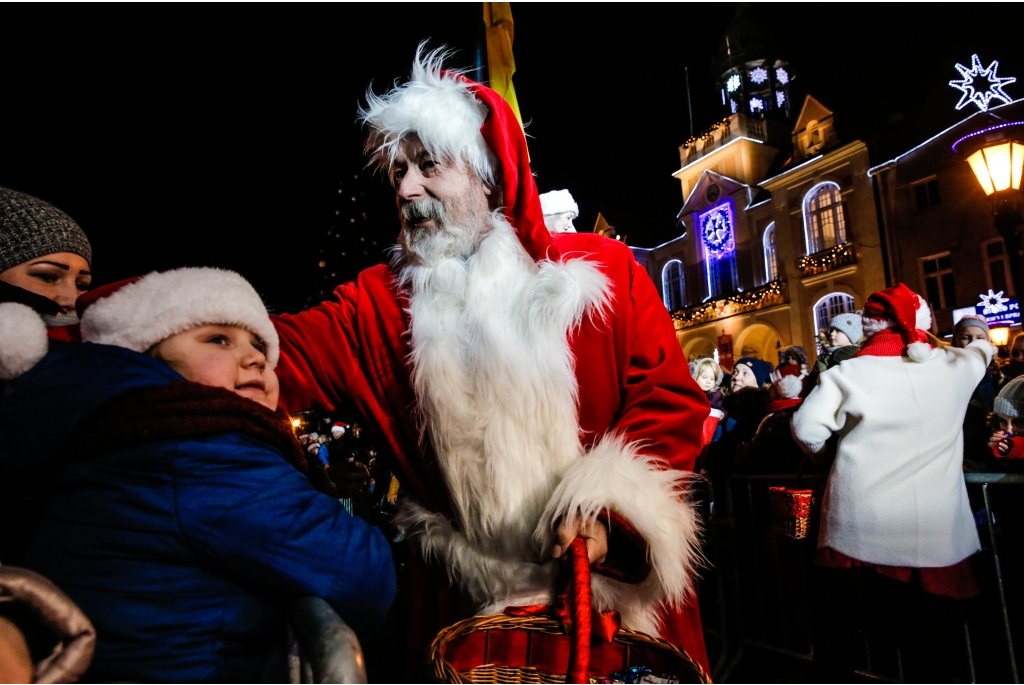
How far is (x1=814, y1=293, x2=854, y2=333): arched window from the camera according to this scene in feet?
69.1

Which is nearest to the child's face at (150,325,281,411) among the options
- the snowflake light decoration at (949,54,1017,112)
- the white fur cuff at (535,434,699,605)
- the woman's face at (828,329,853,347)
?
the white fur cuff at (535,434,699,605)

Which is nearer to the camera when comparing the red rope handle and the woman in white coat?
the red rope handle

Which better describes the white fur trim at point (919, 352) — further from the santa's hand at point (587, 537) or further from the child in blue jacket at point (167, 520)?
the child in blue jacket at point (167, 520)

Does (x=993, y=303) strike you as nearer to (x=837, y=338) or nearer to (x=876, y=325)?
(x=837, y=338)

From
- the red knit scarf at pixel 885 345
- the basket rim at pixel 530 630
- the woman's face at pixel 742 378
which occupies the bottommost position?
the basket rim at pixel 530 630

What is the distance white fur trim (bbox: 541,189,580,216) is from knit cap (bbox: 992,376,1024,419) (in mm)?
2856

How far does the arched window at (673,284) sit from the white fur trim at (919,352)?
2607 centimetres

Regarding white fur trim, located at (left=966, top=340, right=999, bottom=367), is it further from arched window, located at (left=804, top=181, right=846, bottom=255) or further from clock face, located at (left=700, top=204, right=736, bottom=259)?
clock face, located at (left=700, top=204, right=736, bottom=259)

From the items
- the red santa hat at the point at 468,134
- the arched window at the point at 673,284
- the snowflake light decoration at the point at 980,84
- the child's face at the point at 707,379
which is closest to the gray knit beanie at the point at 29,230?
the red santa hat at the point at 468,134

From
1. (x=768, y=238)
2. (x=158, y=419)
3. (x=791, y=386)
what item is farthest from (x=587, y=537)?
(x=768, y=238)

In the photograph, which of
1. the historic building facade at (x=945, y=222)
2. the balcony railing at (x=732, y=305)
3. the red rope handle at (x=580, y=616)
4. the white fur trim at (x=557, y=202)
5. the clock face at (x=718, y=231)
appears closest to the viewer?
the red rope handle at (x=580, y=616)

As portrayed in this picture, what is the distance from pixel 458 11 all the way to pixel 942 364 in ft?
10.3

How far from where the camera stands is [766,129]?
2703cm

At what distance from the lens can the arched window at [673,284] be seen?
29156 millimetres
